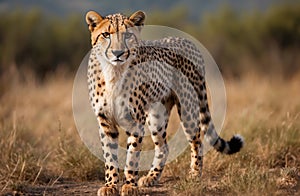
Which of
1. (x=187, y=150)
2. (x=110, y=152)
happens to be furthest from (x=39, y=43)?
(x=110, y=152)

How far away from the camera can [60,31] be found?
635 inches

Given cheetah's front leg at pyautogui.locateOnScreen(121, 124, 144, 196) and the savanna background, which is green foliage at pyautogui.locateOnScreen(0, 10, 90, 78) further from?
cheetah's front leg at pyautogui.locateOnScreen(121, 124, 144, 196)

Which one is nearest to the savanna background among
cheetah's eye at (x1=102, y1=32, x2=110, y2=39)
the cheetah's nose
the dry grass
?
the dry grass

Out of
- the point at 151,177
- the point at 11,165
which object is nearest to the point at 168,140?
the point at 151,177

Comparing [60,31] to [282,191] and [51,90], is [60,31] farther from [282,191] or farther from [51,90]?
[282,191]

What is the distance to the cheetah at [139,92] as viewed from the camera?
4.07m

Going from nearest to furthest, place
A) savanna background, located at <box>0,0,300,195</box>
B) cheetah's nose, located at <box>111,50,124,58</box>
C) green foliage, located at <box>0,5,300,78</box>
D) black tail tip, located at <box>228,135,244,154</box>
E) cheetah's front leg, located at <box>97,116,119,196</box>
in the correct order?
cheetah's nose, located at <box>111,50,124,58</box>
cheetah's front leg, located at <box>97,116,119,196</box>
savanna background, located at <box>0,0,300,195</box>
black tail tip, located at <box>228,135,244,154</box>
green foliage, located at <box>0,5,300,78</box>

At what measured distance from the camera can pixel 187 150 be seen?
17.0 ft

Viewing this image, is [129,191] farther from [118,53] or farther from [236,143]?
[236,143]

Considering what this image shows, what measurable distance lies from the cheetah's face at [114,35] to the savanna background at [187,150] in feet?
3.23

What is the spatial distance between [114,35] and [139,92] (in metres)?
0.54

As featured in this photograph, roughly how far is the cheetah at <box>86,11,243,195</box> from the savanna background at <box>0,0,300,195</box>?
8.0 inches

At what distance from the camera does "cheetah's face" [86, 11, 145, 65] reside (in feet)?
12.9

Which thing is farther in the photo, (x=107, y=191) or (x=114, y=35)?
(x=107, y=191)
